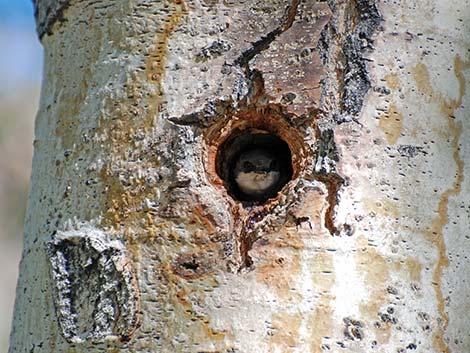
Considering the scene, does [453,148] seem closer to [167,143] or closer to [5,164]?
[167,143]

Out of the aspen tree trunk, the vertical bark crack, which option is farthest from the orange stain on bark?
the vertical bark crack

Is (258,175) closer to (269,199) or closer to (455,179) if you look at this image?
(269,199)

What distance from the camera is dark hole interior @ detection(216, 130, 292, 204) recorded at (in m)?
0.99

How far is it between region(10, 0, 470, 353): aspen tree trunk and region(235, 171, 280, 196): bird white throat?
0.6 inches

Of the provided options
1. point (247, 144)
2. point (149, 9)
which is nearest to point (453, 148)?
point (247, 144)

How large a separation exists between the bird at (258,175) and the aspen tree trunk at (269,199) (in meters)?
0.01

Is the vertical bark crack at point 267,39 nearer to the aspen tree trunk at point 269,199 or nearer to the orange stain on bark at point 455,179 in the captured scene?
the aspen tree trunk at point 269,199

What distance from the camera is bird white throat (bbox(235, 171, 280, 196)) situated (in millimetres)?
989

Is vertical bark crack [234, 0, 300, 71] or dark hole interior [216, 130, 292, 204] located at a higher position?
vertical bark crack [234, 0, 300, 71]

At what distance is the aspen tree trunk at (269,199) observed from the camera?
2.99ft

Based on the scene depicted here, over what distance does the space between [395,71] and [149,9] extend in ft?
0.82

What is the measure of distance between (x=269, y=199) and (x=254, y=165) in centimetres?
4

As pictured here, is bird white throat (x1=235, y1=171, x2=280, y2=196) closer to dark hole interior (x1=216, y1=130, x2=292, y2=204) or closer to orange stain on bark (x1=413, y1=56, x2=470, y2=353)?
dark hole interior (x1=216, y1=130, x2=292, y2=204)

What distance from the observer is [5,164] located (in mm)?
4207
